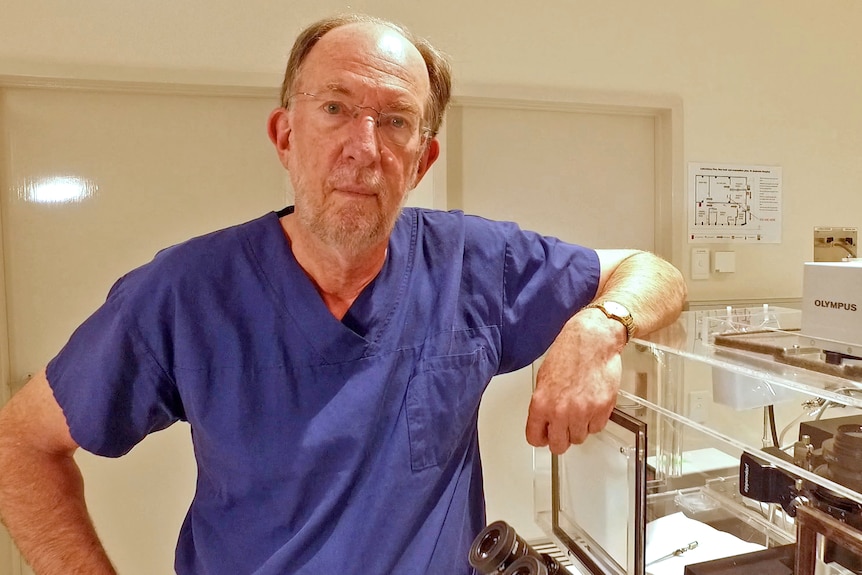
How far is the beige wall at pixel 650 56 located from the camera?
154 centimetres

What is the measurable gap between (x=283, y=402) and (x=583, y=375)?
411 mm

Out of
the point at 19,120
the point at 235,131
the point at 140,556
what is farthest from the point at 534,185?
the point at 140,556

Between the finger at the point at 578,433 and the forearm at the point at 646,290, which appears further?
the forearm at the point at 646,290

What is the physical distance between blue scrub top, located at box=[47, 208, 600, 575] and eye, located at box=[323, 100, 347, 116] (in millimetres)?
199

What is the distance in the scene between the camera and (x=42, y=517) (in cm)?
81

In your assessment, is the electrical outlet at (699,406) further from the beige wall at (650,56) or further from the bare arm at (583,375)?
the beige wall at (650,56)

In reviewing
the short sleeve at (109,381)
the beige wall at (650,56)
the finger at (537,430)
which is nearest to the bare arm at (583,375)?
the finger at (537,430)

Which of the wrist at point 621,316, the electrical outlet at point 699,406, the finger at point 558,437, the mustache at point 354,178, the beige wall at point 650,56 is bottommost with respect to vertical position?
the finger at point 558,437

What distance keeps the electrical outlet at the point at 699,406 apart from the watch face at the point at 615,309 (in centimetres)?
14

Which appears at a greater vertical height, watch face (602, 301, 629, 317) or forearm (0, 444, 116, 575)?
watch face (602, 301, 629, 317)

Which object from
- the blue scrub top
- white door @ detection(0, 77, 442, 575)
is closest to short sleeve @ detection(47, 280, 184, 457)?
the blue scrub top

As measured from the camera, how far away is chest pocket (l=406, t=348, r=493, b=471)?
0.82 m

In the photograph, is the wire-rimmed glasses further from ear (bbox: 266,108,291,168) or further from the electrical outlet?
the electrical outlet

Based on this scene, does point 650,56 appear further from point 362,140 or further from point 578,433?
point 578,433
